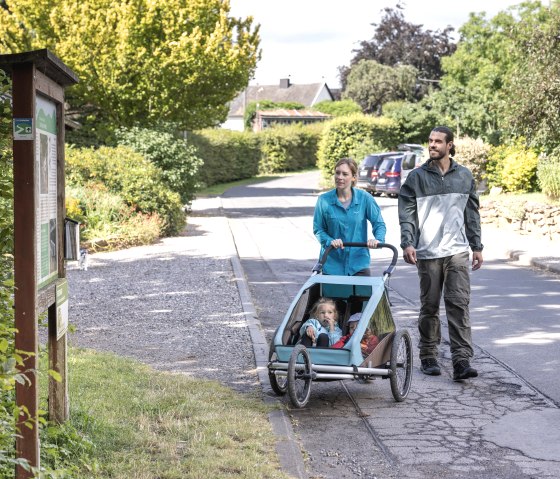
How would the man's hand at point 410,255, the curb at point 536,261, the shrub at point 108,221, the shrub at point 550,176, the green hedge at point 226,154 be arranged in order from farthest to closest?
the green hedge at point 226,154 < the shrub at point 550,176 < the shrub at point 108,221 < the curb at point 536,261 < the man's hand at point 410,255

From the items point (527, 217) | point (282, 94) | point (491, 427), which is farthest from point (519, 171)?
point (282, 94)

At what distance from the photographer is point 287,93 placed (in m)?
126

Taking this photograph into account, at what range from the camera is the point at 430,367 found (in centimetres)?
823

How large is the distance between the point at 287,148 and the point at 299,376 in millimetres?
62946

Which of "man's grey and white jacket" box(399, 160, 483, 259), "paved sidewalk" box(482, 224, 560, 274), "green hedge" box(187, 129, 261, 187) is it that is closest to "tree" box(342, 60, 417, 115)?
"green hedge" box(187, 129, 261, 187)

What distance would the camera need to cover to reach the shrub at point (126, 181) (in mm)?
21484

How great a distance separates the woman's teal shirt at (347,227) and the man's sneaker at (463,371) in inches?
43.9

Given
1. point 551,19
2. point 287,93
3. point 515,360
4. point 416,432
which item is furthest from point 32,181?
point 287,93

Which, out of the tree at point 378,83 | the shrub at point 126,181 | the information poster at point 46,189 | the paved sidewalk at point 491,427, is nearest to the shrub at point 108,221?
the shrub at point 126,181

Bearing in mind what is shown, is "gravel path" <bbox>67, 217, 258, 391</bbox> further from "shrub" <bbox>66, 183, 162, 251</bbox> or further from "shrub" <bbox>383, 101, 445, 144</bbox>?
"shrub" <bbox>383, 101, 445, 144</bbox>

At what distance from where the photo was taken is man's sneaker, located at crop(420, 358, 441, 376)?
8.20 metres

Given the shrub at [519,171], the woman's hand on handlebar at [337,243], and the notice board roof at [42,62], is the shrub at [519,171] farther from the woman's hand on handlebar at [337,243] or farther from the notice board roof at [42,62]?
the notice board roof at [42,62]

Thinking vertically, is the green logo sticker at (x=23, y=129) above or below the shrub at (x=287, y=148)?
above

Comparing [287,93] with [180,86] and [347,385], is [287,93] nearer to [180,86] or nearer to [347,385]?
[180,86]
